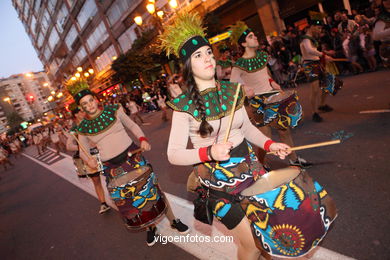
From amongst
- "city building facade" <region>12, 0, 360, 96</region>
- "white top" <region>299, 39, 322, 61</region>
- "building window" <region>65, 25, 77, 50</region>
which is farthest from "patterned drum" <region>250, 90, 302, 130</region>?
"building window" <region>65, 25, 77, 50</region>

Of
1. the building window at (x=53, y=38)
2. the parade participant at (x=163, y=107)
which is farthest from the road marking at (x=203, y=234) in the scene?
the building window at (x=53, y=38)

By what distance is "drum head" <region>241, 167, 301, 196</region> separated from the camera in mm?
1812

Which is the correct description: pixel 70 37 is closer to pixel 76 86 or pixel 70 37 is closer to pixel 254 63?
pixel 76 86

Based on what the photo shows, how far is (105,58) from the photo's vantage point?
39406mm

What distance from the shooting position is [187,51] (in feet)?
6.76

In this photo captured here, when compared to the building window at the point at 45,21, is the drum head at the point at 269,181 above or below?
below

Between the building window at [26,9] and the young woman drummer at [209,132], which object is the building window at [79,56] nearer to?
the building window at [26,9]

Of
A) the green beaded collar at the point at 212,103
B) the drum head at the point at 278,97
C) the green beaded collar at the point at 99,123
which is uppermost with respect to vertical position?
the green beaded collar at the point at 99,123

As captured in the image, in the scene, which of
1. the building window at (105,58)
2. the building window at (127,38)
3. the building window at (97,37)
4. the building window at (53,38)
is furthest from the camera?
the building window at (53,38)

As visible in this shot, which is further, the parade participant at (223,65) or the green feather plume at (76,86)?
the parade participant at (223,65)

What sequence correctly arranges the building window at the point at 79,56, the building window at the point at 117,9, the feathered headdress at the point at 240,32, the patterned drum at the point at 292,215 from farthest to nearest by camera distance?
the building window at the point at 79,56 < the building window at the point at 117,9 < the feathered headdress at the point at 240,32 < the patterned drum at the point at 292,215

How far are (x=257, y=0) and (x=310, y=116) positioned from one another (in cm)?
1393

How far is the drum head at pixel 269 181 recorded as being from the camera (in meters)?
1.81

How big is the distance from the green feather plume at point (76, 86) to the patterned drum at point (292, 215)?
314cm
